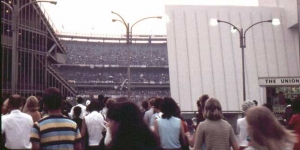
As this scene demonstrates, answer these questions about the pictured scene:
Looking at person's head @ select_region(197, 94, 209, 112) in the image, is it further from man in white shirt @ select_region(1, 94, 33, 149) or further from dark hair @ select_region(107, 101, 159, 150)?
dark hair @ select_region(107, 101, 159, 150)

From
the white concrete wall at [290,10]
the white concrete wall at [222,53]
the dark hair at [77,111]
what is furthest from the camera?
the white concrete wall at [290,10]

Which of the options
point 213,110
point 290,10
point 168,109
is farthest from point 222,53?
point 213,110

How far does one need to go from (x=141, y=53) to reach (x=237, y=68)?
60574 millimetres

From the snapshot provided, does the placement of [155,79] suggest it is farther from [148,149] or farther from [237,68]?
[148,149]

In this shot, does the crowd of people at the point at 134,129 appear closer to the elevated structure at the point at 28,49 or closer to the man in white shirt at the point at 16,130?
the man in white shirt at the point at 16,130

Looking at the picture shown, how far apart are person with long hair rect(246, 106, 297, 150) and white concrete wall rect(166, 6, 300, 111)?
3108 centimetres

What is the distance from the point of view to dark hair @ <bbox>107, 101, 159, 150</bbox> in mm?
3713

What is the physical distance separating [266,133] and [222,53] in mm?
33954

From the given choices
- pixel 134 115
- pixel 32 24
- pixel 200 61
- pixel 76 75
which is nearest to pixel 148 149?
pixel 134 115

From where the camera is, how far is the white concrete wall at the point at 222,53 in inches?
1407

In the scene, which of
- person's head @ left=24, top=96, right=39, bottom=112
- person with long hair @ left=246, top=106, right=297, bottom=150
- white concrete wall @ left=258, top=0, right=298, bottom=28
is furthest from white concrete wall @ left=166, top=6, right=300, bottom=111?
person with long hair @ left=246, top=106, right=297, bottom=150

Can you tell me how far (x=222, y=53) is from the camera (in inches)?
1463

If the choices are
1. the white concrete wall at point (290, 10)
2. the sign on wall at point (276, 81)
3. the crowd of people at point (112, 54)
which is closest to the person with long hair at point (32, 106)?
the sign on wall at point (276, 81)

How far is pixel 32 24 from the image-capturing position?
37.4 metres
